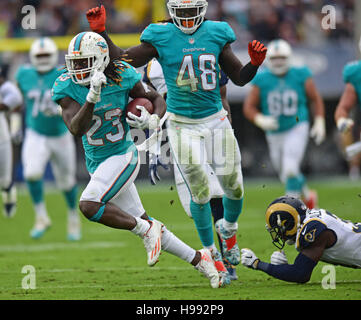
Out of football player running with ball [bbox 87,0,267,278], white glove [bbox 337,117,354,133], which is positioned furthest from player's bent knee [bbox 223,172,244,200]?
white glove [bbox 337,117,354,133]

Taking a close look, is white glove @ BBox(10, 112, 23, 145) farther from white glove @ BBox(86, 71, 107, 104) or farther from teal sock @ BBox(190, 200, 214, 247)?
white glove @ BBox(86, 71, 107, 104)

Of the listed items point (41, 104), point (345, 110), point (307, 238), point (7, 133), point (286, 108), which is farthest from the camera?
point (286, 108)

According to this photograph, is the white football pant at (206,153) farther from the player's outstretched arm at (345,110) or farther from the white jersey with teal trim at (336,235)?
the player's outstretched arm at (345,110)

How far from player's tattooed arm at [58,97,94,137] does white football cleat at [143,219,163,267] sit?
0.76 metres

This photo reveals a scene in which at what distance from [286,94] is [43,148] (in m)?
3.02

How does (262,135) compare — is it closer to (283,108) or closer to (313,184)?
(313,184)

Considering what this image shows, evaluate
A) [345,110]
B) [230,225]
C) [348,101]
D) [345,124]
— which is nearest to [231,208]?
[230,225]

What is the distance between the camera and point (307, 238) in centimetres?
449

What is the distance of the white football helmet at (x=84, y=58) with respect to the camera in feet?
15.7

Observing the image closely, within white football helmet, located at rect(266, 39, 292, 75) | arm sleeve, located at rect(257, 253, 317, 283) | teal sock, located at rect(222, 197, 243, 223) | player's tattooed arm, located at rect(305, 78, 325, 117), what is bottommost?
arm sleeve, located at rect(257, 253, 317, 283)

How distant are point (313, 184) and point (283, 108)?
4624 millimetres

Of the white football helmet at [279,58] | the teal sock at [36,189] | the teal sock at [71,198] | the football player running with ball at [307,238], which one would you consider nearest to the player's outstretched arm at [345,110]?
the football player running with ball at [307,238]

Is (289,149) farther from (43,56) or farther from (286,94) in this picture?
(43,56)

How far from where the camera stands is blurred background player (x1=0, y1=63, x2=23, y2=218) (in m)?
8.15
